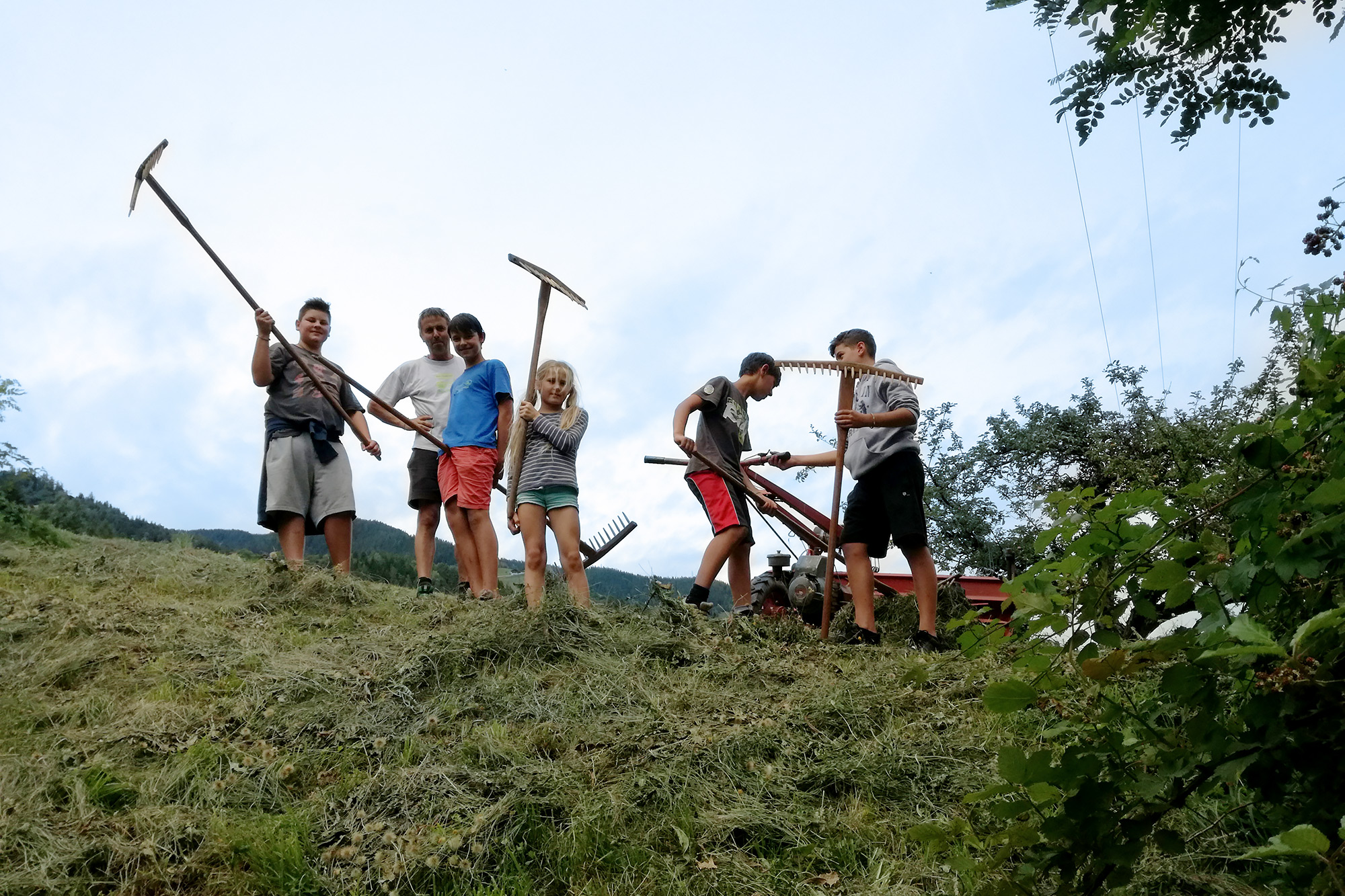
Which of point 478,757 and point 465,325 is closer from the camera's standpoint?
point 478,757

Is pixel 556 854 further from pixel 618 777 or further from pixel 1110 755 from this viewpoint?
pixel 1110 755

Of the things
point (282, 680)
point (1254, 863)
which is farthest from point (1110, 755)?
point (282, 680)

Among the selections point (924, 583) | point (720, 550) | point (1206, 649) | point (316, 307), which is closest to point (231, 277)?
point (316, 307)

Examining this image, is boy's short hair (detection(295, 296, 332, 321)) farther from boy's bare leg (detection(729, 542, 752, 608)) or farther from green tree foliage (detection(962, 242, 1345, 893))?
green tree foliage (detection(962, 242, 1345, 893))

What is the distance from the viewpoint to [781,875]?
2.55m

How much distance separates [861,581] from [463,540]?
2.26m

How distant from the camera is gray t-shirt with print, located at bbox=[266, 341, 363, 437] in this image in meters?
5.94

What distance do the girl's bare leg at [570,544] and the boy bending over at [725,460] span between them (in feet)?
2.21

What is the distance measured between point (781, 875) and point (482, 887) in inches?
28.5

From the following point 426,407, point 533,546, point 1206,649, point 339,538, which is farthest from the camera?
point 426,407

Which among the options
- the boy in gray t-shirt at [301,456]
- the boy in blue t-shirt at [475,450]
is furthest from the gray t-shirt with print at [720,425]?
the boy in gray t-shirt at [301,456]

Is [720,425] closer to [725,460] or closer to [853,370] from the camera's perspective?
[725,460]

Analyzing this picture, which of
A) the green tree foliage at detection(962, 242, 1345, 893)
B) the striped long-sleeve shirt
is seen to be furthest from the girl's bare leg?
the green tree foliage at detection(962, 242, 1345, 893)

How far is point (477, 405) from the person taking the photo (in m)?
5.84
